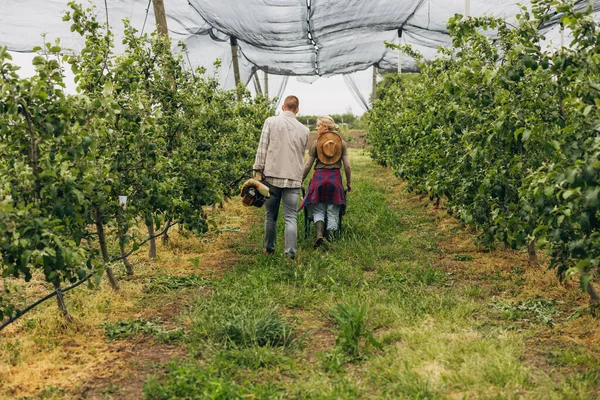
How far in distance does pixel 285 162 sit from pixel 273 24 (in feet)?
21.0

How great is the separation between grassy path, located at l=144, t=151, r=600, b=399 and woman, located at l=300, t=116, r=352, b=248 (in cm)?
82

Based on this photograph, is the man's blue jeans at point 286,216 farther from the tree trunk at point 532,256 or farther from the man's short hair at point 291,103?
the tree trunk at point 532,256

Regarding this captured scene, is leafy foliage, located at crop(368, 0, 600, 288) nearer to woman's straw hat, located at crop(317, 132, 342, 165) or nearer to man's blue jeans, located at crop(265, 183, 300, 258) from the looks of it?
woman's straw hat, located at crop(317, 132, 342, 165)

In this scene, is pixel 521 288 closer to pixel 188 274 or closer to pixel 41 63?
pixel 188 274

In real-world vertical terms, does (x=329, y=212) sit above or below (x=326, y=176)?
below

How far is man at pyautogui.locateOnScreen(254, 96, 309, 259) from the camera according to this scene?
19.9 feet

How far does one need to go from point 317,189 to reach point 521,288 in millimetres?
2682

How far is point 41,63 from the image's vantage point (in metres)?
3.40

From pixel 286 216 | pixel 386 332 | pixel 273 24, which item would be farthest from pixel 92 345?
pixel 273 24

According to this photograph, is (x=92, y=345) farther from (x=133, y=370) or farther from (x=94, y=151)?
(x=94, y=151)

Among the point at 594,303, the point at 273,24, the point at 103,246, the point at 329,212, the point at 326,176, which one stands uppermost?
the point at 273,24

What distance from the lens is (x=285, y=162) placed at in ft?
19.9

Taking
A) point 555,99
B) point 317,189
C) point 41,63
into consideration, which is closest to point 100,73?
point 41,63

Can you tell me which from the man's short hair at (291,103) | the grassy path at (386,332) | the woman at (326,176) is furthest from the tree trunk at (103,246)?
the woman at (326,176)
